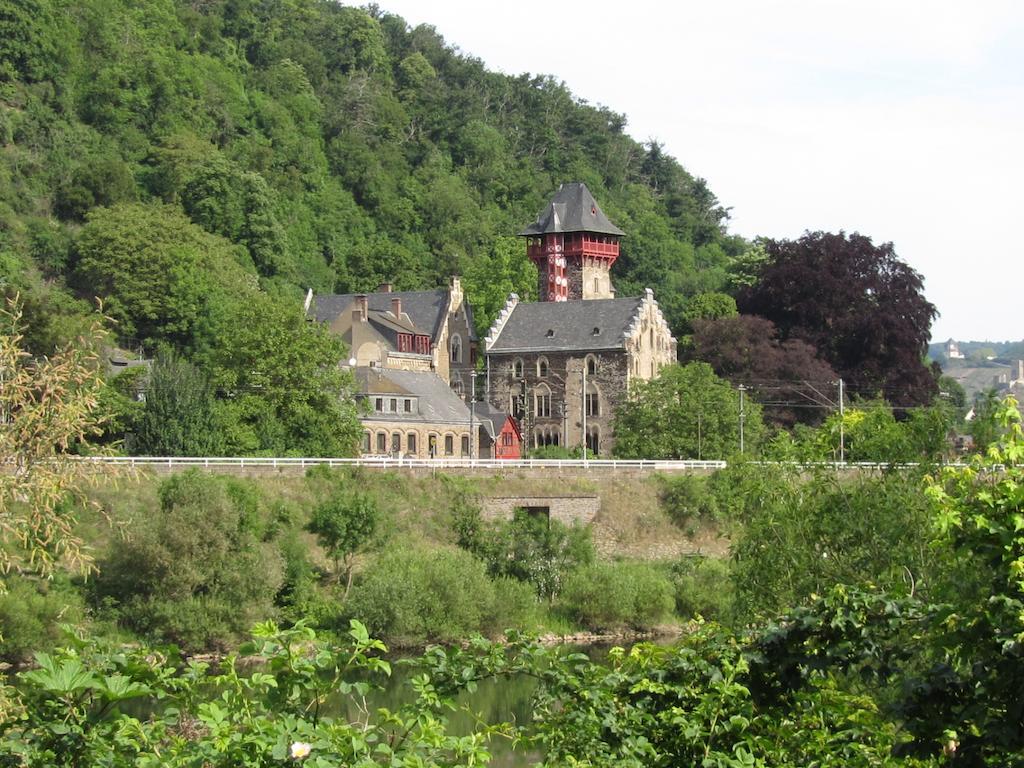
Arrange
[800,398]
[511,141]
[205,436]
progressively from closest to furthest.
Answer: [205,436] < [800,398] < [511,141]

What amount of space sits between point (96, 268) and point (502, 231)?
162 ft

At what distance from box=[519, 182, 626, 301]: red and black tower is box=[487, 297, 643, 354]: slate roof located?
7.17m

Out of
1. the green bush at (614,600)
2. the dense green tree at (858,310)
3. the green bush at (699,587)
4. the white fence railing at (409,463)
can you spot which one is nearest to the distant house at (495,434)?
the white fence railing at (409,463)

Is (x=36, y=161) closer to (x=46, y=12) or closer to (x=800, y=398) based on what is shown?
(x=46, y=12)

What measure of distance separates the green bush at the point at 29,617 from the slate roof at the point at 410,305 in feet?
149

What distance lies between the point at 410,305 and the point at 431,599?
44.7m

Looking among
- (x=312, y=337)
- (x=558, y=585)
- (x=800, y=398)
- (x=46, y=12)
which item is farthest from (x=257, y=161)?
(x=558, y=585)

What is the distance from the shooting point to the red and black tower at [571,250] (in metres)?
92.9

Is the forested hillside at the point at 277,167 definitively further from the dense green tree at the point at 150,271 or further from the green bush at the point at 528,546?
the green bush at the point at 528,546

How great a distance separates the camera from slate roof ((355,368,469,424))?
70.5 m

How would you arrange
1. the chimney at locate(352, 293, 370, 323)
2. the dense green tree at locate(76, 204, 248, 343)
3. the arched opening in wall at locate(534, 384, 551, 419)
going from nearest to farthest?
the dense green tree at locate(76, 204, 248, 343) → the arched opening in wall at locate(534, 384, 551, 419) → the chimney at locate(352, 293, 370, 323)

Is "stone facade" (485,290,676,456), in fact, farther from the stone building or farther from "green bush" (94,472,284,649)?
"green bush" (94,472,284,649)

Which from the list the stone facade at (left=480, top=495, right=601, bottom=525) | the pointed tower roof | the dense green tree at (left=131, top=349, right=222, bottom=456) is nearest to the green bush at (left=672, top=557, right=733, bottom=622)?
the stone facade at (left=480, top=495, right=601, bottom=525)

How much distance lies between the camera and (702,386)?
7144 cm
